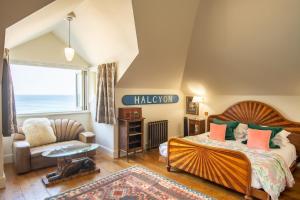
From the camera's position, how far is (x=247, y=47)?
12.0 ft

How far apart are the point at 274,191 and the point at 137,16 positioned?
316 cm

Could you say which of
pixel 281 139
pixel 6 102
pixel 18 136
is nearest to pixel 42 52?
pixel 6 102

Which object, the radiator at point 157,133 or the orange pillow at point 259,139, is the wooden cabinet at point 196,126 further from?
the orange pillow at point 259,139

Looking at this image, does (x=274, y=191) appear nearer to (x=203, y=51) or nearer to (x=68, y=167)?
(x=203, y=51)

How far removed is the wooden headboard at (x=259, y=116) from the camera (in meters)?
3.85

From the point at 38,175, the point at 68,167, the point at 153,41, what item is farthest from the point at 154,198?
the point at 153,41

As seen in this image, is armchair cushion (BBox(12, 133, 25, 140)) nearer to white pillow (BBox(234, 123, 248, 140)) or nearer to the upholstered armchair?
the upholstered armchair

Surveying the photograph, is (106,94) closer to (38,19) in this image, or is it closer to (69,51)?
(69,51)

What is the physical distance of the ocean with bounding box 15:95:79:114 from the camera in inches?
171

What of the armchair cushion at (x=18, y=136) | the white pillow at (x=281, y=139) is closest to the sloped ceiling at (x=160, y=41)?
the armchair cushion at (x=18, y=136)

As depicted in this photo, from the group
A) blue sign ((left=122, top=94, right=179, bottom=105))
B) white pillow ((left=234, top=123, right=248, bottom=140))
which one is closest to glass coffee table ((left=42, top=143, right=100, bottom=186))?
blue sign ((left=122, top=94, right=179, bottom=105))

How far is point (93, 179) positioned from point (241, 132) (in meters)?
3.14

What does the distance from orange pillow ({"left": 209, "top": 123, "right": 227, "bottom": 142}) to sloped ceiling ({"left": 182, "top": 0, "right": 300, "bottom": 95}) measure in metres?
1.18

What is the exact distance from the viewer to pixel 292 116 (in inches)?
157
